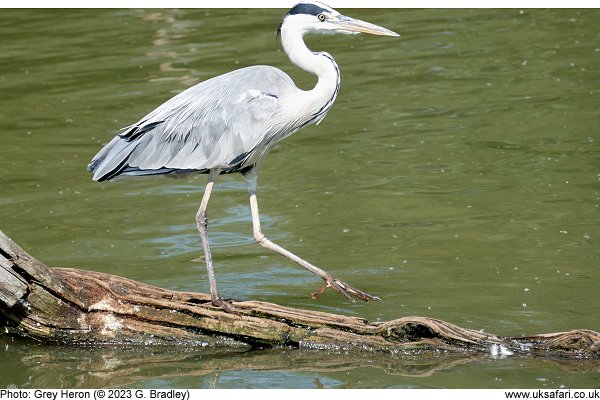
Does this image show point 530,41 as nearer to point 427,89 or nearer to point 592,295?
point 427,89

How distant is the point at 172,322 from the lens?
6.11 meters

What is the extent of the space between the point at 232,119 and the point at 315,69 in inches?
24.7

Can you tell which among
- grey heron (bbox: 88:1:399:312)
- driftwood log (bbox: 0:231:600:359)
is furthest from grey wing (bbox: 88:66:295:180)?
driftwood log (bbox: 0:231:600:359)

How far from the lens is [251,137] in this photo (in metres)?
6.80

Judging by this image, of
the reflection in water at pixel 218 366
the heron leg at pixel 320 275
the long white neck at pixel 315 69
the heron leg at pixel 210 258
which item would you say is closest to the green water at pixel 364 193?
the reflection in water at pixel 218 366

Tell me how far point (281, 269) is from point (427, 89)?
Result: 5.19 meters

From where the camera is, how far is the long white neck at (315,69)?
269 inches

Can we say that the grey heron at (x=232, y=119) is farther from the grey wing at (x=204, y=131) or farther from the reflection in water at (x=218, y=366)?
the reflection in water at (x=218, y=366)

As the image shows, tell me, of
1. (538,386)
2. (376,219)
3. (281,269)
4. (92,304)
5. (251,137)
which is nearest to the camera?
(538,386)

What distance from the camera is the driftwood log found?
5.86 meters

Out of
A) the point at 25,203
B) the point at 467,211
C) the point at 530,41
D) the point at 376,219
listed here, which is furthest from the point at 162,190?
the point at 530,41

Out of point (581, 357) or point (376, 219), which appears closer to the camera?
point (581, 357)

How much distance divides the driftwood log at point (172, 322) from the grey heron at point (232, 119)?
79 centimetres

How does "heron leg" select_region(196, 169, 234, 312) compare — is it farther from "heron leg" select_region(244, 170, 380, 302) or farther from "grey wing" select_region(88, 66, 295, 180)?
"heron leg" select_region(244, 170, 380, 302)
